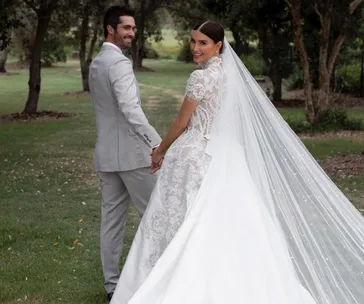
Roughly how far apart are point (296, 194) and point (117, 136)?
1.38 metres

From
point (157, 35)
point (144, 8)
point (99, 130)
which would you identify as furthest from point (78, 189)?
point (157, 35)

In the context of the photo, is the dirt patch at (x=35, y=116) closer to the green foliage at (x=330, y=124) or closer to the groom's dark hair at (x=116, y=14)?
the green foliage at (x=330, y=124)

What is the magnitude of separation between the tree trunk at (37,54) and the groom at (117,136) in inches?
671

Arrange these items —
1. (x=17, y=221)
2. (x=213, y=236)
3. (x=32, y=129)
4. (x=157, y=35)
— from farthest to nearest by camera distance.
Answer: (x=157, y=35), (x=32, y=129), (x=17, y=221), (x=213, y=236)

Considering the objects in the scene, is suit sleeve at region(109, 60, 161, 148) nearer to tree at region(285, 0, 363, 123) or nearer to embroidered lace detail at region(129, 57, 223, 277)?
embroidered lace detail at region(129, 57, 223, 277)

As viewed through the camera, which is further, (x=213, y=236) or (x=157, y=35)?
(x=157, y=35)

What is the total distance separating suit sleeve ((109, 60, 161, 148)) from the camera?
5.44 meters

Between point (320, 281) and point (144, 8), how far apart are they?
38.5m

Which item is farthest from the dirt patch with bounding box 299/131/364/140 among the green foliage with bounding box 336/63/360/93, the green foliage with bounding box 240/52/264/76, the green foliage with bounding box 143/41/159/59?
the green foliage with bounding box 143/41/159/59

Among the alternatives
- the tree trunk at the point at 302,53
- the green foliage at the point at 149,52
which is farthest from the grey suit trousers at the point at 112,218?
the green foliage at the point at 149,52

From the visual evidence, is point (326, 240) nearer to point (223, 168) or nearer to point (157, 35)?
point (223, 168)

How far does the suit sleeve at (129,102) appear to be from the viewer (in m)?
5.44

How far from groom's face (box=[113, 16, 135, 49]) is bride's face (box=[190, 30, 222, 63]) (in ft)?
1.75

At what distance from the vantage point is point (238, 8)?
20.4 m
